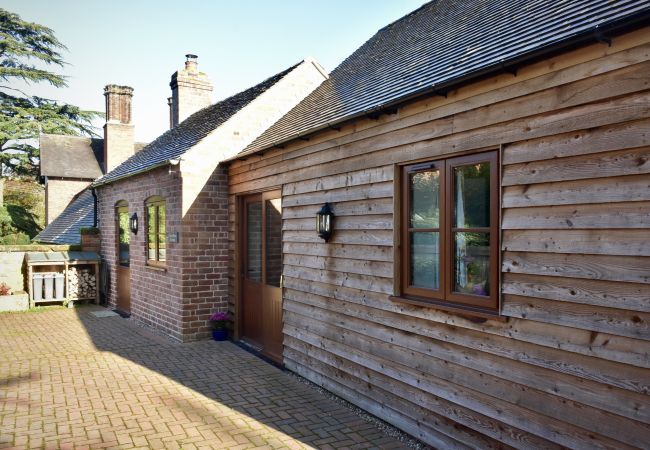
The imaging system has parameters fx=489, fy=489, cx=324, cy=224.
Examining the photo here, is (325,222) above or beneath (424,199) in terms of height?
beneath

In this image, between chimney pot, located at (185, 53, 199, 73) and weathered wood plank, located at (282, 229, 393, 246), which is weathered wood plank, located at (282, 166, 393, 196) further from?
chimney pot, located at (185, 53, 199, 73)

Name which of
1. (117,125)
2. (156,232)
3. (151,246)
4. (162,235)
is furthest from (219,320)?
(117,125)

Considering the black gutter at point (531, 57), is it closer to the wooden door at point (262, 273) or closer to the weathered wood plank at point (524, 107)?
the weathered wood plank at point (524, 107)

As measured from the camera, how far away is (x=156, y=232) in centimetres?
1028

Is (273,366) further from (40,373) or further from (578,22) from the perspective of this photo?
(578,22)

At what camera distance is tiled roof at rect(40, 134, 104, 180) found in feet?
75.8

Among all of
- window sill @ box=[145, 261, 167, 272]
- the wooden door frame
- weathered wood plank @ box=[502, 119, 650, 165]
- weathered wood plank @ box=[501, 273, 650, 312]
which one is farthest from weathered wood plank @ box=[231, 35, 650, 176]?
window sill @ box=[145, 261, 167, 272]

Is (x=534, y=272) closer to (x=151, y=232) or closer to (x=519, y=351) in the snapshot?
(x=519, y=351)

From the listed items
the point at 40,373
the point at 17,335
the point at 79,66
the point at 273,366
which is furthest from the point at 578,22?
the point at 79,66

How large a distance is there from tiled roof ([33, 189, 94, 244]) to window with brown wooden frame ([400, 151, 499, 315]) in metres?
14.3

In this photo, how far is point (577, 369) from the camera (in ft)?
10.7

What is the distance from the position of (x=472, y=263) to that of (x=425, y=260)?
608mm

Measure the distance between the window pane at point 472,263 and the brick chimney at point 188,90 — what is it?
486 inches

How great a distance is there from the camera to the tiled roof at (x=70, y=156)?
75.8ft
